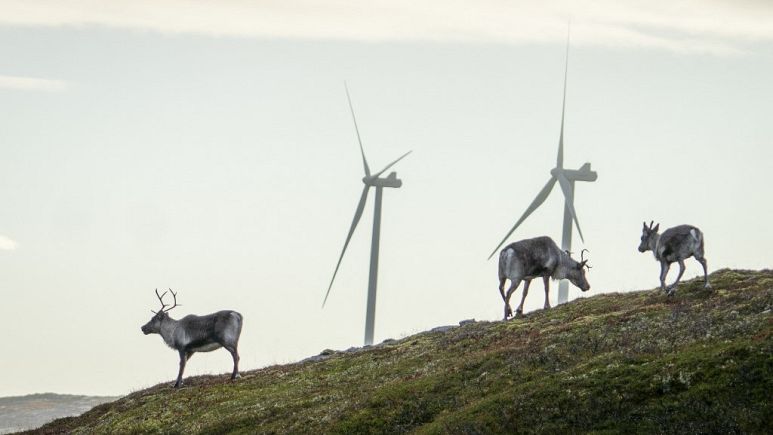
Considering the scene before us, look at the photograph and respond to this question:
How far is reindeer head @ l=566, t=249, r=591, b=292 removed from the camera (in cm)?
5800

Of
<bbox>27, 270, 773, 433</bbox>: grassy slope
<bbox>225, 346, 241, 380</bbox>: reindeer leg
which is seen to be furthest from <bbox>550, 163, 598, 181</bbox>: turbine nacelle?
<bbox>225, 346, 241, 380</bbox>: reindeer leg

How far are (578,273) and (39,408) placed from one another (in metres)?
60.7

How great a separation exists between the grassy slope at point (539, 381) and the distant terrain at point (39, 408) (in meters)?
40.8

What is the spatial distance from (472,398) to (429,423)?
1965 millimetres

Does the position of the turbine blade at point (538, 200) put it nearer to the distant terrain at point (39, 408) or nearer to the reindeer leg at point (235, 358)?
the reindeer leg at point (235, 358)

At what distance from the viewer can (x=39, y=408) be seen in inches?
4028

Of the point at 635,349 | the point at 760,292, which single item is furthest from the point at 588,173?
the point at 635,349

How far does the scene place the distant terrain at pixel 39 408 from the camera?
92.9 metres

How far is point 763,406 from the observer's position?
1136 inches

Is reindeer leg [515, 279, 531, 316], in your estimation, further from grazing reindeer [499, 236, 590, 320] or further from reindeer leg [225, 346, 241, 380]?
reindeer leg [225, 346, 241, 380]

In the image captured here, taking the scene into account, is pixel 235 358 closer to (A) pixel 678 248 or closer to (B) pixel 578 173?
(A) pixel 678 248

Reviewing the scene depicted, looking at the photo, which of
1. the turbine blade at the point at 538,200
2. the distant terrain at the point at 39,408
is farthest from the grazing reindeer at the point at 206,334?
the distant terrain at the point at 39,408

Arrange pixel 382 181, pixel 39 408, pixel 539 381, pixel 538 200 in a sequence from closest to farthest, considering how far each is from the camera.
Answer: pixel 539 381, pixel 538 200, pixel 382 181, pixel 39 408

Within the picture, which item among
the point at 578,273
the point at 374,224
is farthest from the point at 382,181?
the point at 578,273
